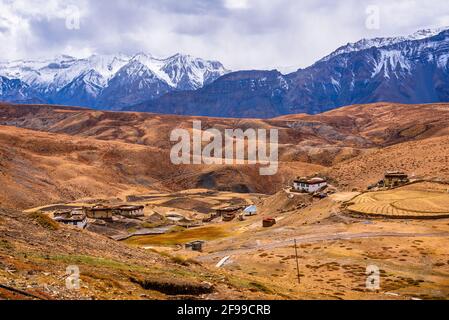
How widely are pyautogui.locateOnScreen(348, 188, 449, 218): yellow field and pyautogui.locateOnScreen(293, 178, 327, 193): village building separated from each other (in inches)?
883

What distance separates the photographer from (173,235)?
9394 cm

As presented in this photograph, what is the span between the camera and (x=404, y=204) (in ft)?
265

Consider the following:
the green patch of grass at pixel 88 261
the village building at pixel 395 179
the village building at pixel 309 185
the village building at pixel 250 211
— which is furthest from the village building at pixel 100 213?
the green patch of grass at pixel 88 261

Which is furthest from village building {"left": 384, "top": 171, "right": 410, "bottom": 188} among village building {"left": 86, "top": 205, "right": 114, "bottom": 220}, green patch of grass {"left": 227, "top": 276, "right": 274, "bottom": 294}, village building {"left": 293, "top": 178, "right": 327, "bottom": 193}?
green patch of grass {"left": 227, "top": 276, "right": 274, "bottom": 294}

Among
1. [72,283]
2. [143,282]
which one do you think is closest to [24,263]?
[72,283]

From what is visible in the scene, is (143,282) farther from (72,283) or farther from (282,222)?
(282,222)

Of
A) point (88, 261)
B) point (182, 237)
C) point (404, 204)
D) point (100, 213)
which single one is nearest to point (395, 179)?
point (404, 204)

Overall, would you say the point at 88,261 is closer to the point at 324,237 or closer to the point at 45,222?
the point at 45,222

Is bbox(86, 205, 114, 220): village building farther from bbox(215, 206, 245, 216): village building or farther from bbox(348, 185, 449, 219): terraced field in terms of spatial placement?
bbox(348, 185, 449, 219): terraced field

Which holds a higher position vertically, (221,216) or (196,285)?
(196,285)

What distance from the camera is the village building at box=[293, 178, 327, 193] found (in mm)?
113688

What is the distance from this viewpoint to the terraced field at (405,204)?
75.2m

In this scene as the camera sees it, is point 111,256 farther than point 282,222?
No
